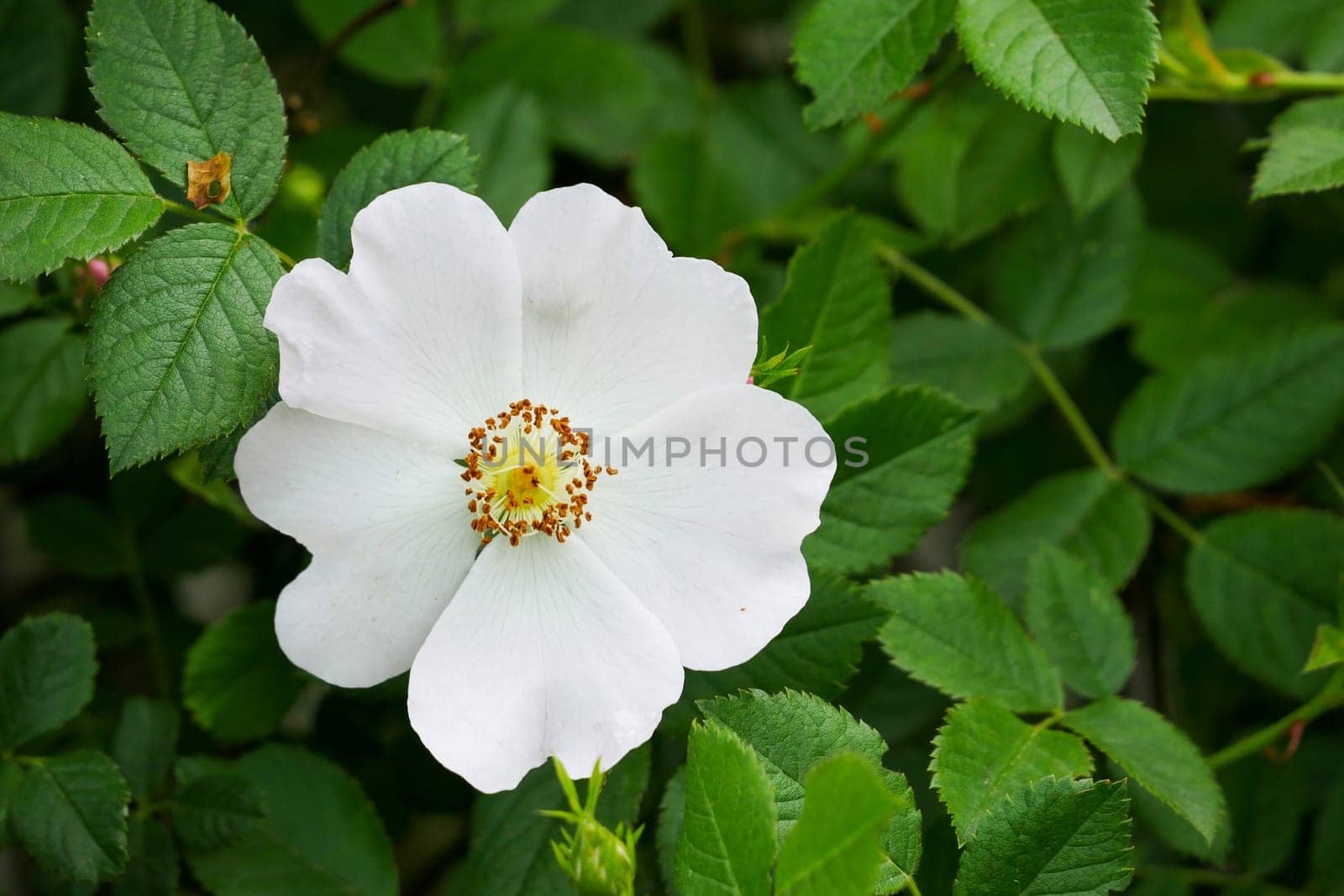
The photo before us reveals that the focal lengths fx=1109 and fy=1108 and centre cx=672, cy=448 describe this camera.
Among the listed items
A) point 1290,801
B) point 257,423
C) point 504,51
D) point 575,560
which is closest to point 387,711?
point 575,560

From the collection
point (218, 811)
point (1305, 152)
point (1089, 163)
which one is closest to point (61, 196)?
point (218, 811)

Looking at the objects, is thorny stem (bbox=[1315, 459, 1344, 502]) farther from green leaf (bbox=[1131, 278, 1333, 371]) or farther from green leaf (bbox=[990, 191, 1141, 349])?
green leaf (bbox=[990, 191, 1141, 349])

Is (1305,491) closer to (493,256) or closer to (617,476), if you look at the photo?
(617,476)

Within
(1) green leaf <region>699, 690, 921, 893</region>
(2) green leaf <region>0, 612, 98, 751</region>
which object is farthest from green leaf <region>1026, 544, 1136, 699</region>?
(2) green leaf <region>0, 612, 98, 751</region>

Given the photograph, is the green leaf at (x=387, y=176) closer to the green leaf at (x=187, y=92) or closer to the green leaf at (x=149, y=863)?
the green leaf at (x=187, y=92)

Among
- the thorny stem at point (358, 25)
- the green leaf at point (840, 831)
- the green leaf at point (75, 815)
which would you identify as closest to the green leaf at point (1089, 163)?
the thorny stem at point (358, 25)

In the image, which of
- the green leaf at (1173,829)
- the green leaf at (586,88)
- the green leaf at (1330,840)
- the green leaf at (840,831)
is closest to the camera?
the green leaf at (840,831)
